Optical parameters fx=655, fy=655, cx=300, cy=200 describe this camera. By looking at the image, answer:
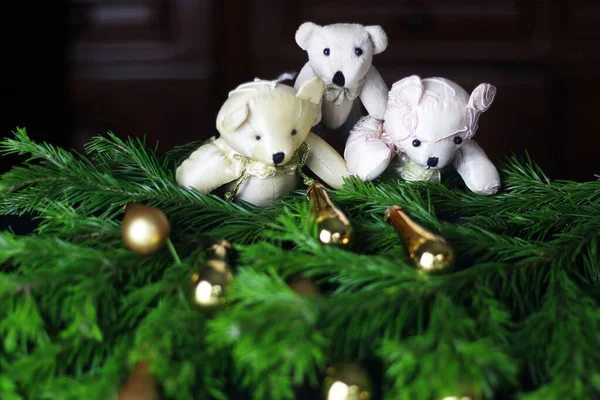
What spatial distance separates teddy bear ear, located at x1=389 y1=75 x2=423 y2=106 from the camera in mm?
573

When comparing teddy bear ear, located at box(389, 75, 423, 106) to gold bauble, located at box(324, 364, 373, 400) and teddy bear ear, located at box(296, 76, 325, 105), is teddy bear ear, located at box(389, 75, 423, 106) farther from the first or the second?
gold bauble, located at box(324, 364, 373, 400)

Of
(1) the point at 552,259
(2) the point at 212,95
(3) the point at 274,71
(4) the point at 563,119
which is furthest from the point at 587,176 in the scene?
(1) the point at 552,259

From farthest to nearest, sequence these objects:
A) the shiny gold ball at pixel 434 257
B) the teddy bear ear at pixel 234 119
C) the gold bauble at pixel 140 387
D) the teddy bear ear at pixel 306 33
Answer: the teddy bear ear at pixel 306 33 < the teddy bear ear at pixel 234 119 < the shiny gold ball at pixel 434 257 < the gold bauble at pixel 140 387

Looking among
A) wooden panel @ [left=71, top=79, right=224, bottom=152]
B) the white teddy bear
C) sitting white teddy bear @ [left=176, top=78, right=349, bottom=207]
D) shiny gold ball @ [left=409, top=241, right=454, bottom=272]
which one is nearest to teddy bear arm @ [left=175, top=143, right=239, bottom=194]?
sitting white teddy bear @ [left=176, top=78, right=349, bottom=207]

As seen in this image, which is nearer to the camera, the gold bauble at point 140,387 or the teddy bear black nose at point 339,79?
the gold bauble at point 140,387

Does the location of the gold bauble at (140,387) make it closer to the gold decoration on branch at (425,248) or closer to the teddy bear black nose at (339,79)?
the gold decoration on branch at (425,248)

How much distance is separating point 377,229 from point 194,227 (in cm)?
15

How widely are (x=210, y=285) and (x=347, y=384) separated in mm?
101

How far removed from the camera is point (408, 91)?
22.8 inches

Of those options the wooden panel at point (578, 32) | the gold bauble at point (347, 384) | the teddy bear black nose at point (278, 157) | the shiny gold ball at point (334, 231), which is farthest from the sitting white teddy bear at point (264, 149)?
the wooden panel at point (578, 32)

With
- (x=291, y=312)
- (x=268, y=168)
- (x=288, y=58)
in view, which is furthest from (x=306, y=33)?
(x=288, y=58)

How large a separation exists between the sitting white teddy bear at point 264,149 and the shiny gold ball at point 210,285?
17cm

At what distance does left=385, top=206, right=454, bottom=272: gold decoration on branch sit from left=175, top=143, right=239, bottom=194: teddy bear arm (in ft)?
0.62

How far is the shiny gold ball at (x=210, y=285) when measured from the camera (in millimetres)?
395
